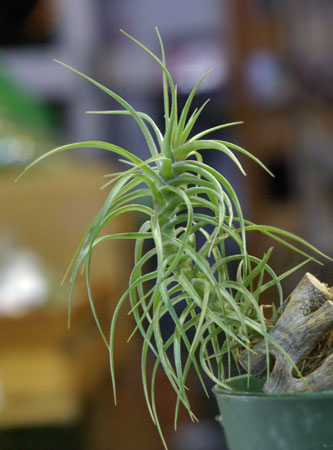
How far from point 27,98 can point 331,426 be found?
75.9 inches

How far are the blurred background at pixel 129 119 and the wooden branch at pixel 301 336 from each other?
146 centimetres

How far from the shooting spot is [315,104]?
2482mm

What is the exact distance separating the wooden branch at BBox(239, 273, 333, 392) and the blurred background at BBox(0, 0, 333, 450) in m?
1.46

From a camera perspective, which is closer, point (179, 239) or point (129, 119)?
point (179, 239)

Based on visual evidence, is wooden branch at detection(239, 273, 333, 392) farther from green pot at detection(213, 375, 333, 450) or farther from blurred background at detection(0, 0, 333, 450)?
blurred background at detection(0, 0, 333, 450)

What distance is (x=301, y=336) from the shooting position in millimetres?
276

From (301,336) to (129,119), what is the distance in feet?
7.17

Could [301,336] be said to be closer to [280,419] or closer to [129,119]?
[280,419]

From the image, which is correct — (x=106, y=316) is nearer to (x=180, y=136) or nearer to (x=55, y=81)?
(x=55, y=81)

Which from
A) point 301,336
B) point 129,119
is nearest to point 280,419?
point 301,336

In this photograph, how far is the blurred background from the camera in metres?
1.82

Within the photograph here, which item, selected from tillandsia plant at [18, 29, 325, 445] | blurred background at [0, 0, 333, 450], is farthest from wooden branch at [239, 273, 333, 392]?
blurred background at [0, 0, 333, 450]

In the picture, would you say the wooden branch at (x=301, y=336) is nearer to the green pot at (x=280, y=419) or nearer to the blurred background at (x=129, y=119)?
the green pot at (x=280, y=419)

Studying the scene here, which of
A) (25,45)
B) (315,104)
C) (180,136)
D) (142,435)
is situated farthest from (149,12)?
(180,136)
